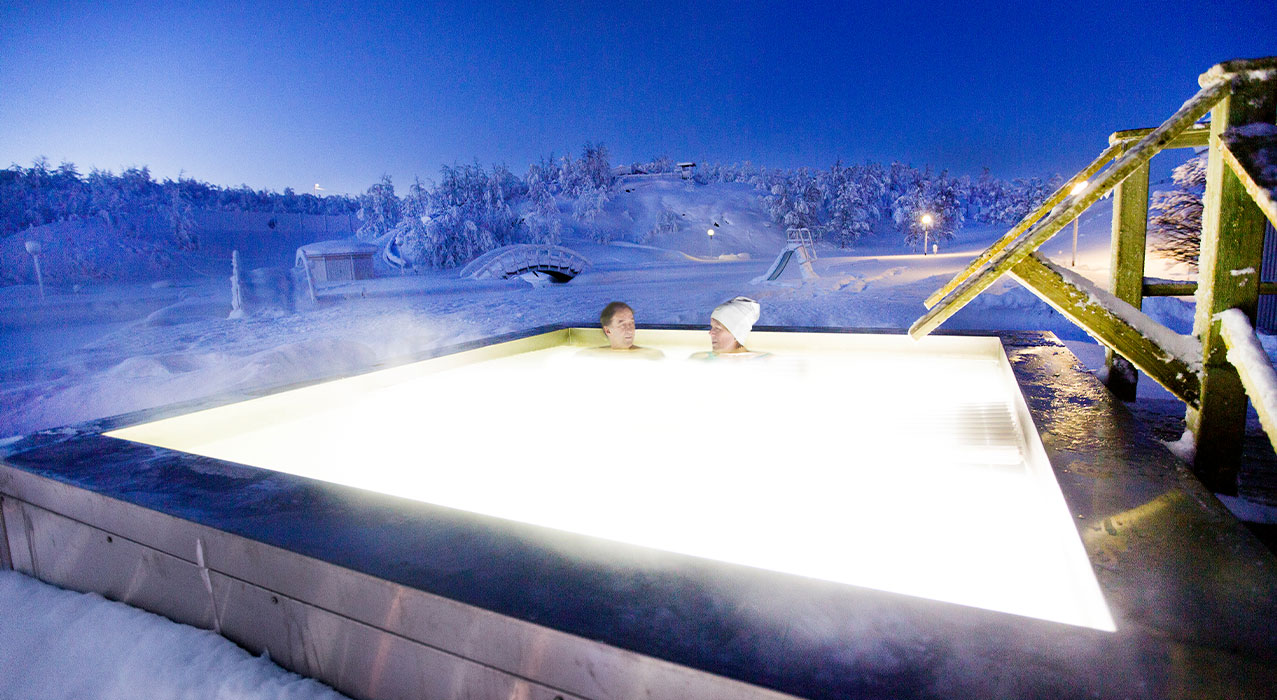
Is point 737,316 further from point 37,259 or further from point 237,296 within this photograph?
point 37,259

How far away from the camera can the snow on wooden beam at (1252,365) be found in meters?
1.03

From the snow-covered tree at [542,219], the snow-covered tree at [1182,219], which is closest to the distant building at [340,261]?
the snow-covered tree at [542,219]

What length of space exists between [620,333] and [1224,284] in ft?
7.52

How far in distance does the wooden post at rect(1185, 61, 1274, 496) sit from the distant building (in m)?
17.5

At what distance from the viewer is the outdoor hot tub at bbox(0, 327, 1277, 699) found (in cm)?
65

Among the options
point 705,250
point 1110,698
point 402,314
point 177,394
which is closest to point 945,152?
point 705,250

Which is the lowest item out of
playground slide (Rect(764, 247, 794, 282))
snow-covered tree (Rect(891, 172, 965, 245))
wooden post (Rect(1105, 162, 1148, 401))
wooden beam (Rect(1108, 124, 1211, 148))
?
playground slide (Rect(764, 247, 794, 282))

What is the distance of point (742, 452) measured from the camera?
7.14 ft

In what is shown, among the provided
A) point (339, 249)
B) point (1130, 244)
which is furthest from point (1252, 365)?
point (339, 249)

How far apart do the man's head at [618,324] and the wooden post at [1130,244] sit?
1.95 meters

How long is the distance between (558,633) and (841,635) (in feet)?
1.05

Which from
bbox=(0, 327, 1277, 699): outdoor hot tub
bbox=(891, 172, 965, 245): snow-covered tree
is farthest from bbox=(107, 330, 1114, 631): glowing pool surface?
bbox=(891, 172, 965, 245): snow-covered tree

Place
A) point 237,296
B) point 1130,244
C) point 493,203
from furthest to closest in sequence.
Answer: point 493,203
point 237,296
point 1130,244

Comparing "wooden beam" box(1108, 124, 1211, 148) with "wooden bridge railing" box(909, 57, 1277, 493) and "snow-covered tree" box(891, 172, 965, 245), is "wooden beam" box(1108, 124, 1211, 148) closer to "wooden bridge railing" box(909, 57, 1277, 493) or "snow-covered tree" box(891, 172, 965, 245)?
"wooden bridge railing" box(909, 57, 1277, 493)
